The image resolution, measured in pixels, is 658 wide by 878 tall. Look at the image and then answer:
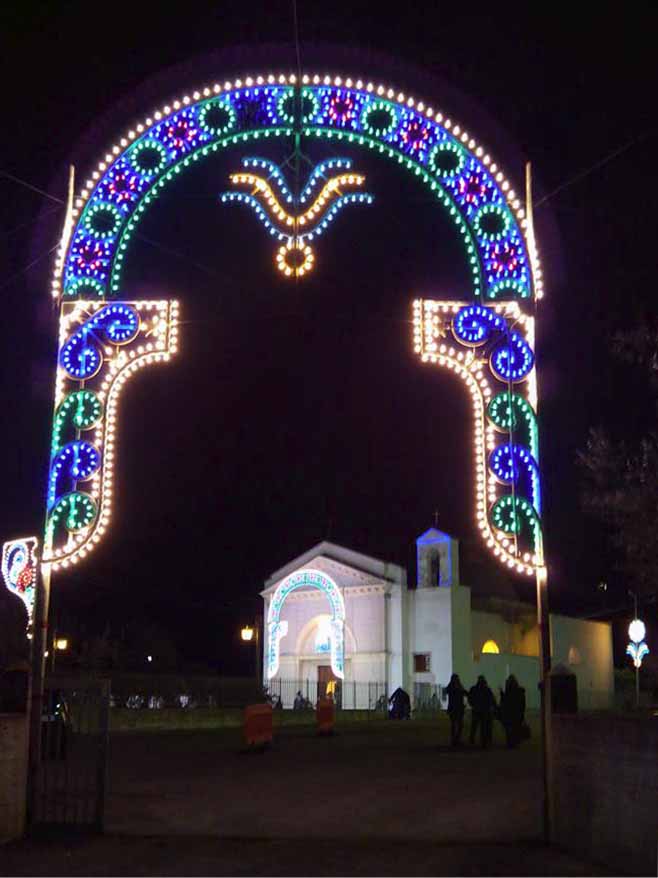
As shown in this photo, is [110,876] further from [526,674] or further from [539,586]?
[526,674]

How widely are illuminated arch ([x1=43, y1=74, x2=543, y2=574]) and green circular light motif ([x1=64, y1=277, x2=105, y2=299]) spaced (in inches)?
0.4

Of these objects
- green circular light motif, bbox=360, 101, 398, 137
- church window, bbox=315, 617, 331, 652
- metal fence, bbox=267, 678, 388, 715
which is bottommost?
→ metal fence, bbox=267, 678, 388, 715

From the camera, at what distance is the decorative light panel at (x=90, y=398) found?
10.5 metres

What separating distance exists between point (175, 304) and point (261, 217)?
1.32 m

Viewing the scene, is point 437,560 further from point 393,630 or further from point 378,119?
point 378,119

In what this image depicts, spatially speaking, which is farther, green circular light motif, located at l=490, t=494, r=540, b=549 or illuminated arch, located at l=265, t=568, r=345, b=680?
illuminated arch, located at l=265, t=568, r=345, b=680

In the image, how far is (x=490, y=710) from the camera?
63.2 feet

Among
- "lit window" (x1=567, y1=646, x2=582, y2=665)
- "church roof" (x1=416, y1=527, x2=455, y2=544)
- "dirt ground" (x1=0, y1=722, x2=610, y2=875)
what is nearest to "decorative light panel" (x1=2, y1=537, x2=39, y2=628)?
"dirt ground" (x1=0, y1=722, x2=610, y2=875)

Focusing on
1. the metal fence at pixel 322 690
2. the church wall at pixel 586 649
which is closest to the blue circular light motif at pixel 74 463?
the metal fence at pixel 322 690

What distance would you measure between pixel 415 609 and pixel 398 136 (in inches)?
1686

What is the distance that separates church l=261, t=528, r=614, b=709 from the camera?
163 ft

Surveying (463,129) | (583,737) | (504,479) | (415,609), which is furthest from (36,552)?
(415,609)

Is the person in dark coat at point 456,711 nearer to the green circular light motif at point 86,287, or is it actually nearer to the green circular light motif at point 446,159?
the green circular light motif at point 446,159

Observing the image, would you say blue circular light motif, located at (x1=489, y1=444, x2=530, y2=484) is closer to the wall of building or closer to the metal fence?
the wall of building
